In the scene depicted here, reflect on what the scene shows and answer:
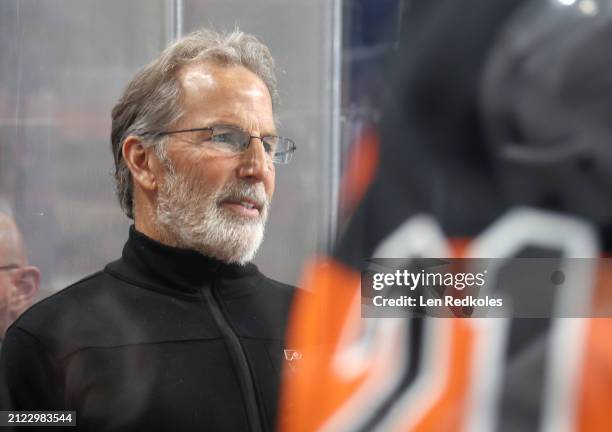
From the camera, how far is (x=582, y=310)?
1.40 m

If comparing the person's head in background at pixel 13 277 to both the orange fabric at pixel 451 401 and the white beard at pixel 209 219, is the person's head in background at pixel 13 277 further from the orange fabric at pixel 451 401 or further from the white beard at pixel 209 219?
the orange fabric at pixel 451 401

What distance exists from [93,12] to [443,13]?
0.64 m

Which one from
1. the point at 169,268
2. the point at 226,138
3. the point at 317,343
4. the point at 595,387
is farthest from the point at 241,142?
the point at 595,387

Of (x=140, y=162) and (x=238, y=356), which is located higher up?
(x=140, y=162)

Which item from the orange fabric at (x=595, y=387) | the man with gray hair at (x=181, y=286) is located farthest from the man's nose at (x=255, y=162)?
the orange fabric at (x=595, y=387)

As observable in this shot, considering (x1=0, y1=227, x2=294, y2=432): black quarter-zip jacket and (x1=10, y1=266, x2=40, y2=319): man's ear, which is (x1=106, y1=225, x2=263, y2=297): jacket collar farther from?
(x1=10, y1=266, x2=40, y2=319): man's ear

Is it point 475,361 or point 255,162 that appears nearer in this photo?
point 475,361

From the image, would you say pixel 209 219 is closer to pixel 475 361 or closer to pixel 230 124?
pixel 230 124

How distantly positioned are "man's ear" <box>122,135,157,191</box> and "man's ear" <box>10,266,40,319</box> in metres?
0.24

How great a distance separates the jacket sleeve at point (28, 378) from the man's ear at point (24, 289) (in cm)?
5

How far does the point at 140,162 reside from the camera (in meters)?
1.62

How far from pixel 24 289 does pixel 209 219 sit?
13.8 inches

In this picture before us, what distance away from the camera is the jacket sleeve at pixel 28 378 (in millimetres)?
1575

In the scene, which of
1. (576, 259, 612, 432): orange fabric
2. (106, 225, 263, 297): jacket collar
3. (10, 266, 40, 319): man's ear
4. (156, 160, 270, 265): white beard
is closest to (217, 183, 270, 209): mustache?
(156, 160, 270, 265): white beard
